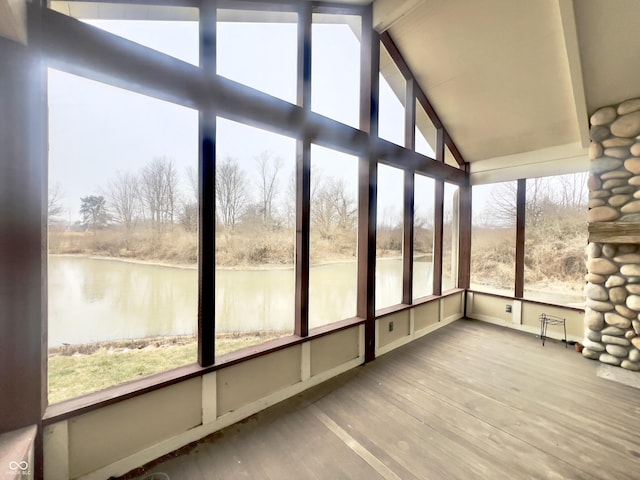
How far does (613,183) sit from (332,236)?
3479 millimetres

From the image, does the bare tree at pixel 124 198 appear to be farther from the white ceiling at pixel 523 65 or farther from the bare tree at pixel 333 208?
the white ceiling at pixel 523 65

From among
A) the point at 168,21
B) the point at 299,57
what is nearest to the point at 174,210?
the point at 168,21

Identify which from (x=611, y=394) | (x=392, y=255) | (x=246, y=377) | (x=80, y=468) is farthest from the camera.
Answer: (x=392, y=255)

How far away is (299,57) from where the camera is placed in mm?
2650

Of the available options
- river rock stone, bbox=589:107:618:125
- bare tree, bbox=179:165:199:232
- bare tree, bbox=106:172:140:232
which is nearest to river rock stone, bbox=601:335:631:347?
river rock stone, bbox=589:107:618:125

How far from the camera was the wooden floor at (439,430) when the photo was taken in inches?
67.5

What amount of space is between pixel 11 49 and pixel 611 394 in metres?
5.26

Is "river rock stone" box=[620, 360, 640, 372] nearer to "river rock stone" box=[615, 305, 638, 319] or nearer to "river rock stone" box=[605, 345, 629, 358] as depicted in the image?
"river rock stone" box=[605, 345, 629, 358]

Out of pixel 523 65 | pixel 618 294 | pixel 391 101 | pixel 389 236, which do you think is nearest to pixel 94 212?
pixel 389 236

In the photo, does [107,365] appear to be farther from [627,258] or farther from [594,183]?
[594,183]

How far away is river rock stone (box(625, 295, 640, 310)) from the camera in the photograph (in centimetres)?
300

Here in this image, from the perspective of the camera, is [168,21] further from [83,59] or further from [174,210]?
→ [174,210]

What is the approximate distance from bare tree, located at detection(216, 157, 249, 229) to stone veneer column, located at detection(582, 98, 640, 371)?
412 cm

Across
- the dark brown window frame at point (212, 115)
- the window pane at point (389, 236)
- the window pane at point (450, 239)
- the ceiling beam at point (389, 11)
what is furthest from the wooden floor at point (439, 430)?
the ceiling beam at point (389, 11)
